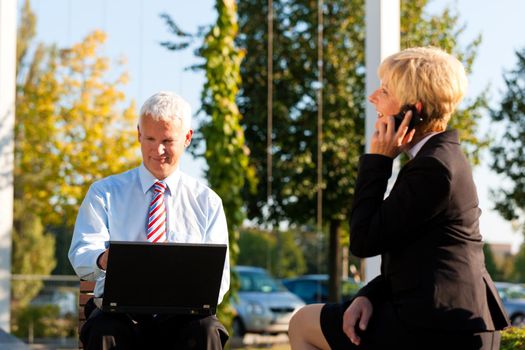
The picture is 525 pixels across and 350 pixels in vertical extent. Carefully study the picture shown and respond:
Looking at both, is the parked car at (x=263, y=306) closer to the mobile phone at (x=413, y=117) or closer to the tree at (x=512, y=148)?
the tree at (x=512, y=148)

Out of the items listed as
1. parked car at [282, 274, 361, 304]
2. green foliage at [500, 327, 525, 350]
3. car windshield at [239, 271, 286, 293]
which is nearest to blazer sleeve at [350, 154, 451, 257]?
green foliage at [500, 327, 525, 350]

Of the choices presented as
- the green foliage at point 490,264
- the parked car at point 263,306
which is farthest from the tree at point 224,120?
the green foliage at point 490,264

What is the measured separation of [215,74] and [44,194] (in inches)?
161

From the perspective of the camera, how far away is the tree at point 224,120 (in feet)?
26.8

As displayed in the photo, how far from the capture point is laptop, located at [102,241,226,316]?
2.70 meters

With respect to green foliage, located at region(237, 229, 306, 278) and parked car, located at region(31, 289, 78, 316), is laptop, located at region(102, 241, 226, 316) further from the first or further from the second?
green foliage, located at region(237, 229, 306, 278)

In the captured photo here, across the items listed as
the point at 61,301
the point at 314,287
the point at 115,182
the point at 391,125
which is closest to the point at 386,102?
the point at 391,125

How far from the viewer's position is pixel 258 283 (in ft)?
41.5

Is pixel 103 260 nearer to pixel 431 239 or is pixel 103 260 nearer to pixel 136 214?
pixel 136 214

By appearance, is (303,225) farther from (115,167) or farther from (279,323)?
(115,167)

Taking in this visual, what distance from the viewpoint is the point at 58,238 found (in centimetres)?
1126

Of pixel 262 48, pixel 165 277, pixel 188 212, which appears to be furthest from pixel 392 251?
pixel 262 48

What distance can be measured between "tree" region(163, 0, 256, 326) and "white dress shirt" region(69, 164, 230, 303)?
16.0ft

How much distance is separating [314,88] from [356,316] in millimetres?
12611
